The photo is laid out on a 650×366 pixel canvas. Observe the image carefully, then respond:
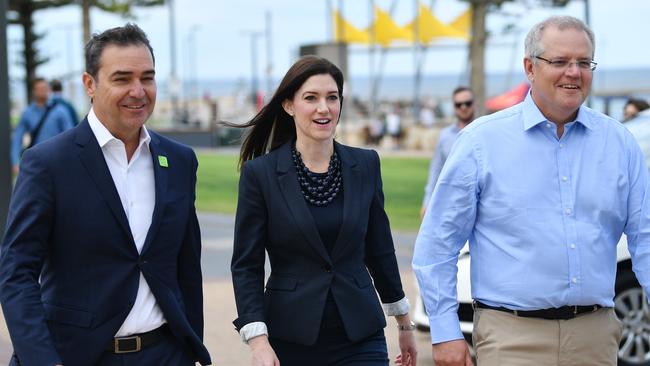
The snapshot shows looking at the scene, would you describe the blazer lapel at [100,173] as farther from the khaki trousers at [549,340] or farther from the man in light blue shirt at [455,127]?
the man in light blue shirt at [455,127]

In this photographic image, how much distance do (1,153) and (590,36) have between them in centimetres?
970

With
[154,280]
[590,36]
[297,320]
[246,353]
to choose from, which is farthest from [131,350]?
[246,353]

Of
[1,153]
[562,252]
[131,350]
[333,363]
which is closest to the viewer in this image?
[131,350]

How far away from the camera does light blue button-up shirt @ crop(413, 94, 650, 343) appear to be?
166 inches

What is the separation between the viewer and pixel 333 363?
4.48 metres

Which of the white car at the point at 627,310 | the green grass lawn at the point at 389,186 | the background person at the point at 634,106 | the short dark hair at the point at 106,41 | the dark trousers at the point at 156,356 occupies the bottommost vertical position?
the green grass lawn at the point at 389,186

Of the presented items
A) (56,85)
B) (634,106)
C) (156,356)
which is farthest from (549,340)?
(56,85)

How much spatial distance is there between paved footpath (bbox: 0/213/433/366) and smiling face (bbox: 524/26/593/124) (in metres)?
4.01

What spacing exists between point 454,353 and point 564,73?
1091mm

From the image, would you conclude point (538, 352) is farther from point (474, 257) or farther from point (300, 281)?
point (300, 281)

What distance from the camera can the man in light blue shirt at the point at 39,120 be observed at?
44.3ft

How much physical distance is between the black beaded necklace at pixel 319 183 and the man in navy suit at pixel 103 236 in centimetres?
67

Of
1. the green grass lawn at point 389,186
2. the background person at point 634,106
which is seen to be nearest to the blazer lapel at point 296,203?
the background person at point 634,106

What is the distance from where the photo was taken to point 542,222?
13.9 ft
